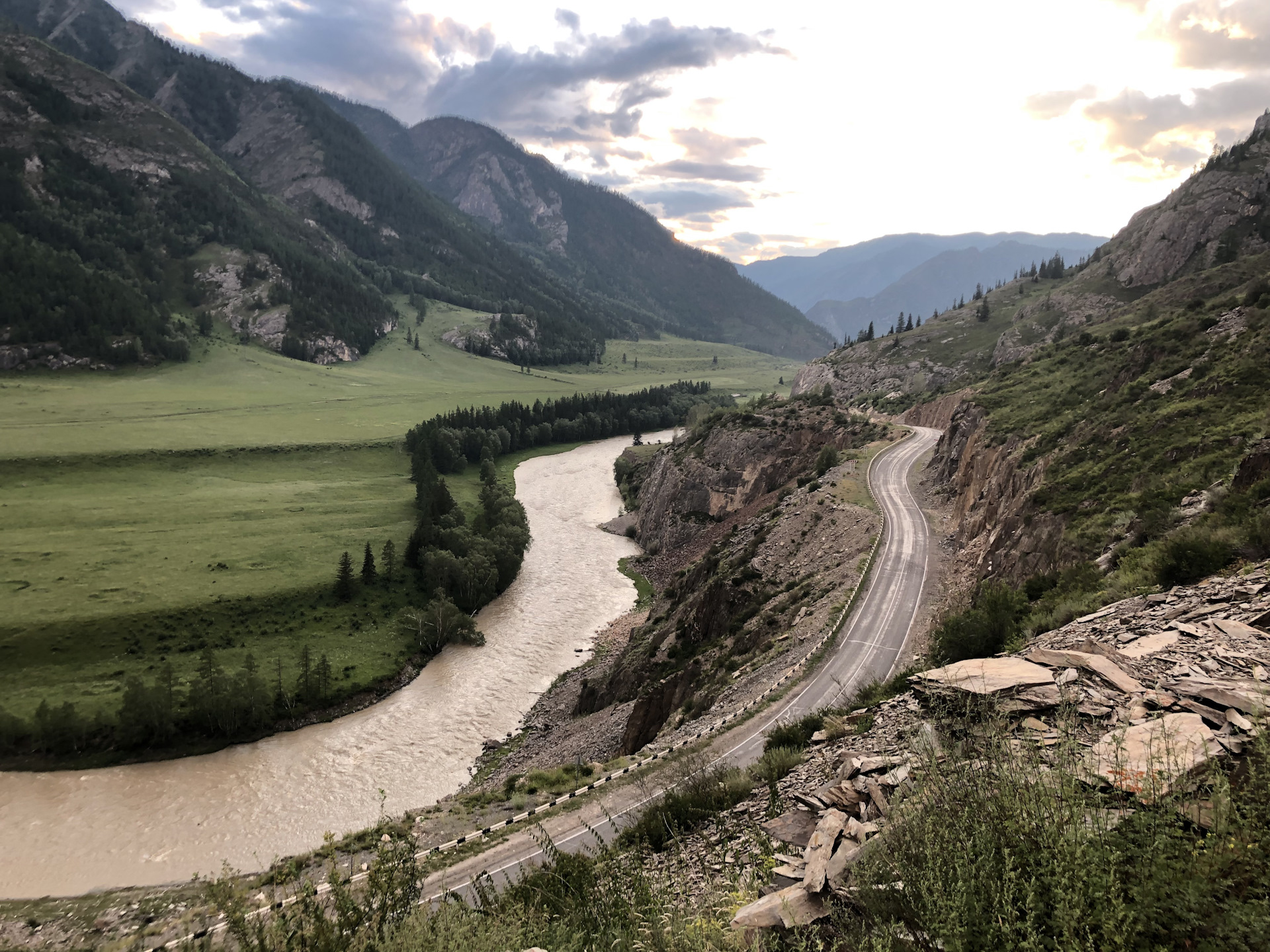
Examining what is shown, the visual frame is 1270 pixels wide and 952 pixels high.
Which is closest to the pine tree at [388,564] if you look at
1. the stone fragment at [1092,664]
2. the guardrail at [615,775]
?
the guardrail at [615,775]

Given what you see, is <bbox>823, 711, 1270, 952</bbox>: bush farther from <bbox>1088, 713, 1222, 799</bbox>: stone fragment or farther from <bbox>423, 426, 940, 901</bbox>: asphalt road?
<bbox>423, 426, 940, 901</bbox>: asphalt road

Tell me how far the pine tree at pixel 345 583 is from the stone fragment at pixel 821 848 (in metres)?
64.2

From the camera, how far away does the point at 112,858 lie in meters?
35.5

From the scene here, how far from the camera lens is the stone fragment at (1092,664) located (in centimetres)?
1081

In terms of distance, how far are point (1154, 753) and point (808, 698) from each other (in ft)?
64.0

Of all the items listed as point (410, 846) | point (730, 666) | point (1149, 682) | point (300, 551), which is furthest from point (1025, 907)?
point (300, 551)

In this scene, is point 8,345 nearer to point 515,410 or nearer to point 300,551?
point 515,410

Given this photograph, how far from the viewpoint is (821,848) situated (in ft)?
34.4

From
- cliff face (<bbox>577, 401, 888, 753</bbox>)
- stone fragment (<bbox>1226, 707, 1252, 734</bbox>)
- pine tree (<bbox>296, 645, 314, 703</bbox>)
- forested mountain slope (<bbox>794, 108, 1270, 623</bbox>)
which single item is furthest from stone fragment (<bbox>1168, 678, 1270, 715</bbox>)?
pine tree (<bbox>296, 645, 314, 703</bbox>)

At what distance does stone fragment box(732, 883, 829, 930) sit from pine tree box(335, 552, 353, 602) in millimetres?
64933

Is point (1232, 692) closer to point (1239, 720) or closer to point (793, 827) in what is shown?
point (1239, 720)

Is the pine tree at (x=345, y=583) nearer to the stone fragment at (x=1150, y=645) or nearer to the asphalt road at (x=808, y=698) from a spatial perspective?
the asphalt road at (x=808, y=698)

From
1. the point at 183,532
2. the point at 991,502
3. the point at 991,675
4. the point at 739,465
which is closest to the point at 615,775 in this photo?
the point at 991,675

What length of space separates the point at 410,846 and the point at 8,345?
672ft
